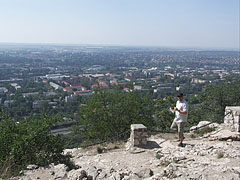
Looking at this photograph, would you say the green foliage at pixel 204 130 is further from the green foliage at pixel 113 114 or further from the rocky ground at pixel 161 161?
the green foliage at pixel 113 114

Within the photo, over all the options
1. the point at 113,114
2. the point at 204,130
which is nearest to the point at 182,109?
the point at 204,130

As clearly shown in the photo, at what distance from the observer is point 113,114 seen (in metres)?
13.8

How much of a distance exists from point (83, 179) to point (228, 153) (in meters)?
4.35

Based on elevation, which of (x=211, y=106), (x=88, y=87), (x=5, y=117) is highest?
(x=5, y=117)

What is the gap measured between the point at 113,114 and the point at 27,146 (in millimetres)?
6725

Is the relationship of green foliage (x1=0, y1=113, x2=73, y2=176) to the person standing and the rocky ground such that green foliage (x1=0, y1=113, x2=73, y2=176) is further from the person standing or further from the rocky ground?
the person standing

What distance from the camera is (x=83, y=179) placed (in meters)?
6.01

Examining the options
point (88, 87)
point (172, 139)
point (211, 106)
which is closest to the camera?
point (172, 139)

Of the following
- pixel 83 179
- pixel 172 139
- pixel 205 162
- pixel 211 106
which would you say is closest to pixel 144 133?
pixel 172 139

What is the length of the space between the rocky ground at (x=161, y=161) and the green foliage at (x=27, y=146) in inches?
23.2

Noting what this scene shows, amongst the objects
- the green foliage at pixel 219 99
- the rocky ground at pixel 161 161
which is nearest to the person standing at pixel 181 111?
the rocky ground at pixel 161 161

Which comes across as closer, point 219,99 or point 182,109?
point 182,109

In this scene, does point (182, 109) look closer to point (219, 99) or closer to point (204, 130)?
point (204, 130)

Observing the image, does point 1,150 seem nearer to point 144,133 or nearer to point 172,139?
point 144,133
